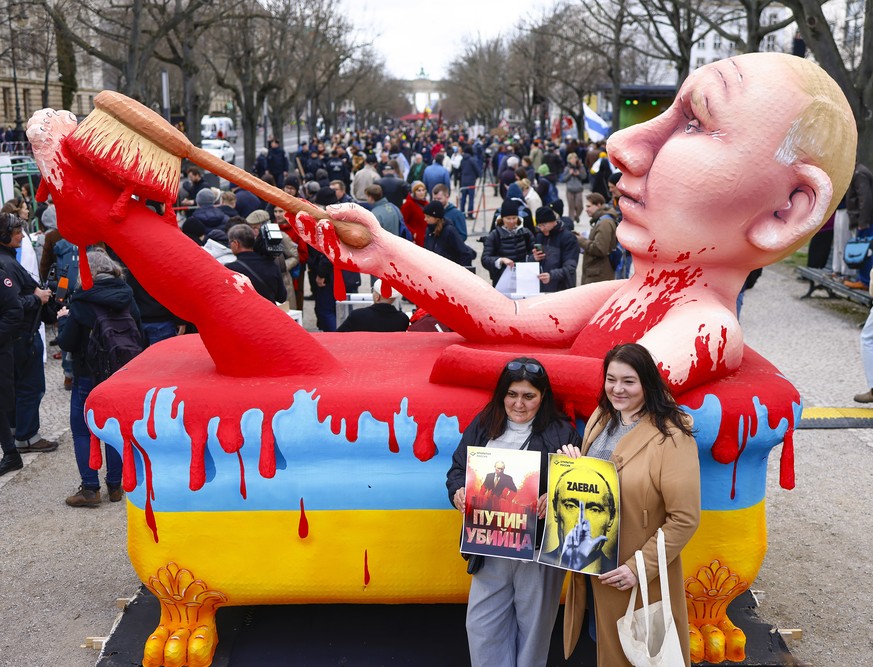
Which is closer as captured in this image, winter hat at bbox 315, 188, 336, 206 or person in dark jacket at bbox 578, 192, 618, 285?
person in dark jacket at bbox 578, 192, 618, 285

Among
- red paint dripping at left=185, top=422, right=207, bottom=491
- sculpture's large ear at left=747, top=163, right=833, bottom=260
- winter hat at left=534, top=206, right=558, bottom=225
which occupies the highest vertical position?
sculpture's large ear at left=747, top=163, right=833, bottom=260

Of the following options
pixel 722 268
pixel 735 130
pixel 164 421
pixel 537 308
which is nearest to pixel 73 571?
pixel 164 421

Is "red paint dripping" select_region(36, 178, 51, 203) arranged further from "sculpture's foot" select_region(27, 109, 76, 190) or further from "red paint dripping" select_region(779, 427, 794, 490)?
"red paint dripping" select_region(779, 427, 794, 490)

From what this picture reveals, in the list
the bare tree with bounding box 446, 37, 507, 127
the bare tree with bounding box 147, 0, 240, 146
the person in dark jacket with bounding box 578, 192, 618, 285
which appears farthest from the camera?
the bare tree with bounding box 446, 37, 507, 127

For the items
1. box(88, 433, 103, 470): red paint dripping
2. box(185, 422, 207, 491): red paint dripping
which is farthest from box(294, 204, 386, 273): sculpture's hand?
box(88, 433, 103, 470): red paint dripping

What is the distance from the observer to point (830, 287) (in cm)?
1039

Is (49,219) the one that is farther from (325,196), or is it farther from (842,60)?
(842,60)

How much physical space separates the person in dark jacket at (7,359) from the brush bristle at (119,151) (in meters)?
2.74

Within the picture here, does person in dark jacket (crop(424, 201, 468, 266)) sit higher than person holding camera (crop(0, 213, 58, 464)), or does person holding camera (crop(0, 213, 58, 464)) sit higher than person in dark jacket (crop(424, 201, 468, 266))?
person in dark jacket (crop(424, 201, 468, 266))

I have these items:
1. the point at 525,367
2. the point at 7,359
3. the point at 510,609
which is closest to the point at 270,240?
the point at 7,359

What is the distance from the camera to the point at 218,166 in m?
3.47

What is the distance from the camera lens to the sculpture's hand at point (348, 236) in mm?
3738

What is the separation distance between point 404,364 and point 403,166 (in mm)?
18872

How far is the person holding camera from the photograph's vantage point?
5.84 m
